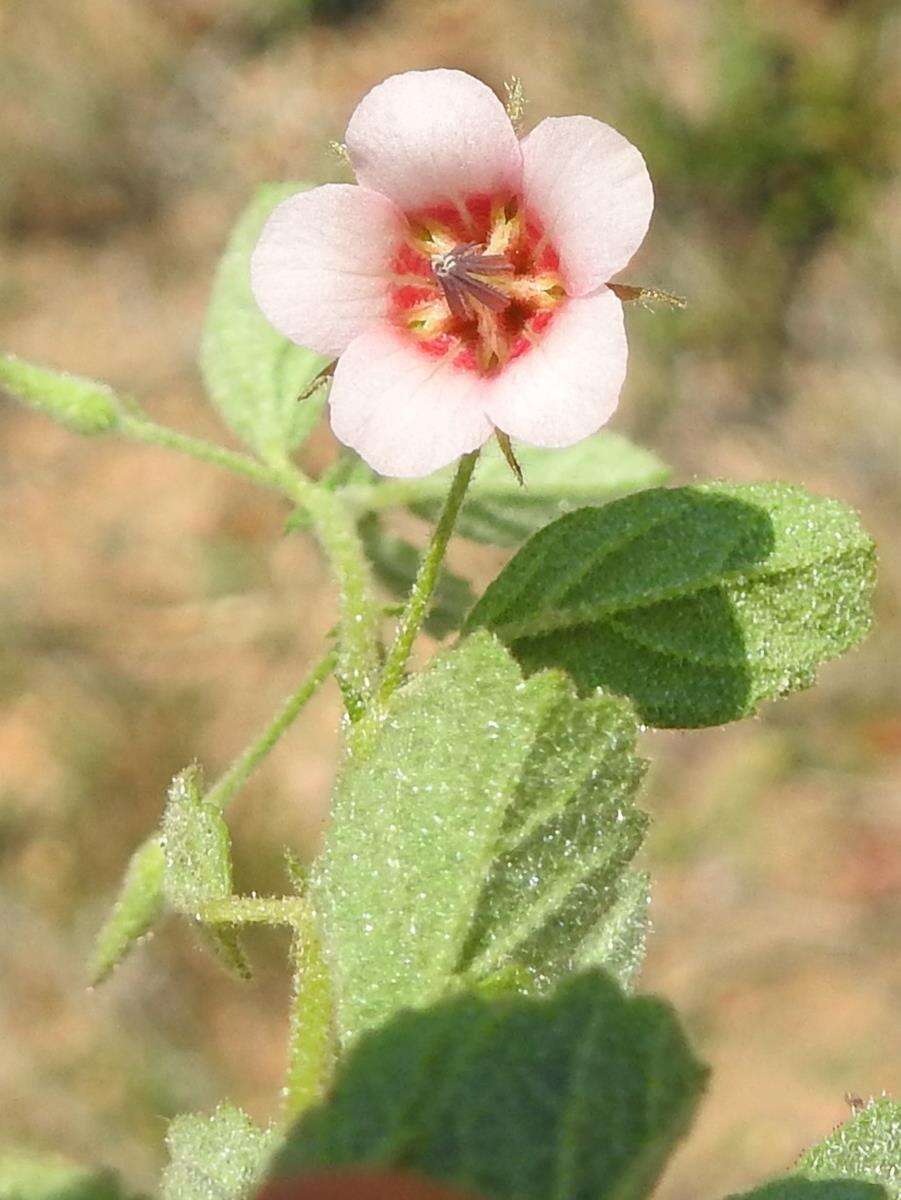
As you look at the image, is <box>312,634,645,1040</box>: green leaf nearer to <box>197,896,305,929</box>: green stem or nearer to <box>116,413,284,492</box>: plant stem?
<box>197,896,305,929</box>: green stem

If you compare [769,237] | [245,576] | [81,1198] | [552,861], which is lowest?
[245,576]

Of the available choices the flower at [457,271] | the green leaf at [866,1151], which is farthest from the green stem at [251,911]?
the green leaf at [866,1151]

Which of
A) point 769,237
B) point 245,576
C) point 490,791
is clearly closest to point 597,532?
point 490,791

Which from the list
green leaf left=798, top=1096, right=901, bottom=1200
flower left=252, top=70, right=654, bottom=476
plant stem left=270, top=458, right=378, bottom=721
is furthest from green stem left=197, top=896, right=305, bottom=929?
green leaf left=798, top=1096, right=901, bottom=1200

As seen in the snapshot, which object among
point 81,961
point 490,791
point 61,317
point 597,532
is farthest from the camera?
point 61,317

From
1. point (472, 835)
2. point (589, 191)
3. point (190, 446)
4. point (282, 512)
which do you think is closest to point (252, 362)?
point (190, 446)

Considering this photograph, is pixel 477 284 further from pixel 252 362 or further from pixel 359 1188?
pixel 359 1188

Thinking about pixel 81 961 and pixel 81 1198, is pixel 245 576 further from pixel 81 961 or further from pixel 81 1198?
pixel 81 1198

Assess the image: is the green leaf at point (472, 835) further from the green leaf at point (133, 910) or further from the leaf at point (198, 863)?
the green leaf at point (133, 910)
